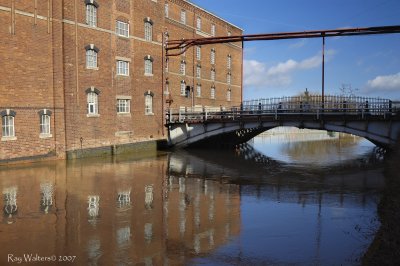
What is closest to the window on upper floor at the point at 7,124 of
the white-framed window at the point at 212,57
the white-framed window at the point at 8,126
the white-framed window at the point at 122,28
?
the white-framed window at the point at 8,126

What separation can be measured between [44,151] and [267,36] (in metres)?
18.2

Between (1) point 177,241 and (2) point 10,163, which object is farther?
(2) point 10,163

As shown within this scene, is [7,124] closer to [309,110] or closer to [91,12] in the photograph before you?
[91,12]

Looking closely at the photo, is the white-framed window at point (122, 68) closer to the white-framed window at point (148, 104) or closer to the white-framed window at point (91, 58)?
the white-framed window at point (91, 58)

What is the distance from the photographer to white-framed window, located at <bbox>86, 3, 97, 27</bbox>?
2538 cm

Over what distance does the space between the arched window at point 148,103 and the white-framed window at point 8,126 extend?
11.4 meters

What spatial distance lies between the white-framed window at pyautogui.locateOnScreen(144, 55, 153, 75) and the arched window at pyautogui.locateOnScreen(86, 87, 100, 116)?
225 inches

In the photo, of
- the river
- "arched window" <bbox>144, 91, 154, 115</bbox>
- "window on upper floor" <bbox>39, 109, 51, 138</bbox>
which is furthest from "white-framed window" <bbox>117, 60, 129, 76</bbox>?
the river

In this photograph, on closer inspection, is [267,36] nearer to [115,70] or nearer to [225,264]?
[115,70]

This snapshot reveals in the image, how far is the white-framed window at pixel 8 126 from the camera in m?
20.4

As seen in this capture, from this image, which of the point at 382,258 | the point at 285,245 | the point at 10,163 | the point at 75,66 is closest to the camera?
the point at 382,258

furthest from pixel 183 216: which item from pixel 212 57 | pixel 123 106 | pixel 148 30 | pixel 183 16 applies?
pixel 212 57

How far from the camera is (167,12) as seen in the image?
38.0 m

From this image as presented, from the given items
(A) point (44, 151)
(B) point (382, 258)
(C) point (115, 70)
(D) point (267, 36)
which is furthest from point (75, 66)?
(B) point (382, 258)
